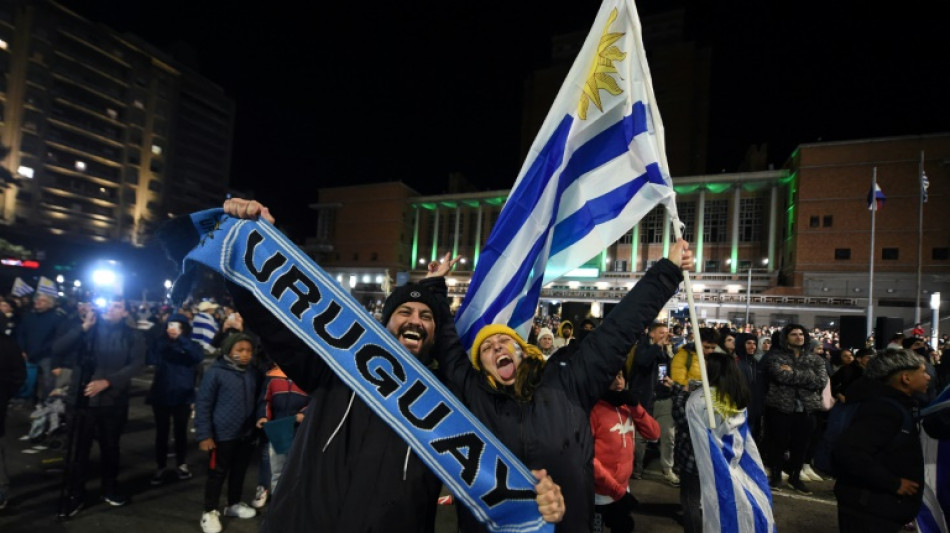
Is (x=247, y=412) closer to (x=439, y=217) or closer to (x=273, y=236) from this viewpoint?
(x=273, y=236)

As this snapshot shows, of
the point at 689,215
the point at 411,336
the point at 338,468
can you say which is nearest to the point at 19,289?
the point at 411,336

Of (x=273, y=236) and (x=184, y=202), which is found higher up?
(x=184, y=202)

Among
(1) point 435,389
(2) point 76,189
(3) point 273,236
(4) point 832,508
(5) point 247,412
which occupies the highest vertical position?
(2) point 76,189

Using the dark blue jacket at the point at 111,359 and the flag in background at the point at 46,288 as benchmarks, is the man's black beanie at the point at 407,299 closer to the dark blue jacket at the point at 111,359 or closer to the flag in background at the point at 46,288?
the dark blue jacket at the point at 111,359

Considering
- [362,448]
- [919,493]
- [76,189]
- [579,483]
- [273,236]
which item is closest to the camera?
[362,448]

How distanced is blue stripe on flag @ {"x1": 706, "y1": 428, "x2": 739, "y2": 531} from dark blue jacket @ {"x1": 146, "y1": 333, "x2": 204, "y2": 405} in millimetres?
5346

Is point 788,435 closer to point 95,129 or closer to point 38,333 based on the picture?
point 38,333

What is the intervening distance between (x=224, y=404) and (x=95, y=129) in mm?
63636

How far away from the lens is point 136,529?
4023 millimetres

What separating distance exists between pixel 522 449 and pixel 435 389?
1.83 ft

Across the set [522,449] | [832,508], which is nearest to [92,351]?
[522,449]

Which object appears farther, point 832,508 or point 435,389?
point 832,508

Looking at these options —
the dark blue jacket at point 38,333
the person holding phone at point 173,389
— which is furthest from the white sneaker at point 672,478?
the dark blue jacket at point 38,333

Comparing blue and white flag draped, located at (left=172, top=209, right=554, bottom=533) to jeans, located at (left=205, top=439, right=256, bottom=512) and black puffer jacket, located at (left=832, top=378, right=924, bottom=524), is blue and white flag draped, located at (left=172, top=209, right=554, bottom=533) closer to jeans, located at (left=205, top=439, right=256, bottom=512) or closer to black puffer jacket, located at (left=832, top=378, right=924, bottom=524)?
black puffer jacket, located at (left=832, top=378, right=924, bottom=524)
